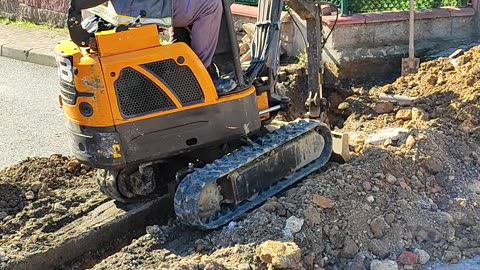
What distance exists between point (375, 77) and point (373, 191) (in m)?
3.46

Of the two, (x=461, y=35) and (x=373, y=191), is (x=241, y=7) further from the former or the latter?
(x=373, y=191)

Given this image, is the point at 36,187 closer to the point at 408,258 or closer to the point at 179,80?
the point at 179,80

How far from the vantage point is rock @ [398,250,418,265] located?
499 cm

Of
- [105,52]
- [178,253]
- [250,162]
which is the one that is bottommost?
[178,253]

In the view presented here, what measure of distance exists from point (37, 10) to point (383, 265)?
994 centimetres

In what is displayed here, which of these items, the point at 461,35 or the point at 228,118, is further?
the point at 461,35

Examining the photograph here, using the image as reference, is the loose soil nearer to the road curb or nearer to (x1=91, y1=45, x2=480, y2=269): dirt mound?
(x1=91, y1=45, x2=480, y2=269): dirt mound

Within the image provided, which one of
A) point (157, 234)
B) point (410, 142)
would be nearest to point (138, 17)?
point (157, 234)

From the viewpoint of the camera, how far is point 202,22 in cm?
522

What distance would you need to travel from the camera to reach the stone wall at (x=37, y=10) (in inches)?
506

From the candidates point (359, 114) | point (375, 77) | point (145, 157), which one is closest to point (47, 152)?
point (145, 157)

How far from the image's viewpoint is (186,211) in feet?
16.7

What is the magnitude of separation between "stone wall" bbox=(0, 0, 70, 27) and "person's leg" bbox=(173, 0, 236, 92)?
7.71 m

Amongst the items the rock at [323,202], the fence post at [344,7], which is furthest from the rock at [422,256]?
the fence post at [344,7]
